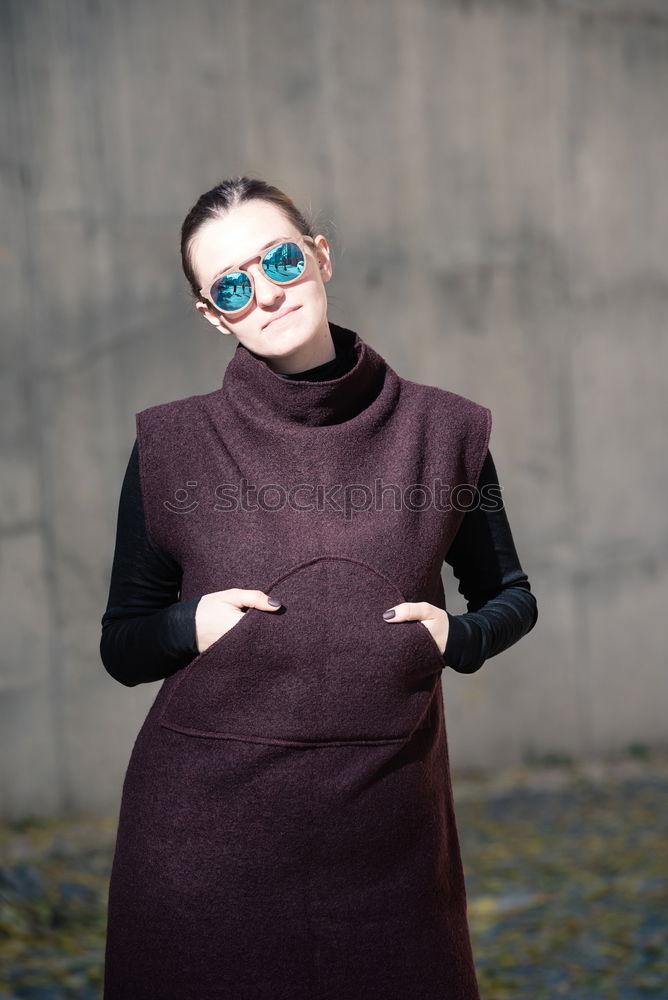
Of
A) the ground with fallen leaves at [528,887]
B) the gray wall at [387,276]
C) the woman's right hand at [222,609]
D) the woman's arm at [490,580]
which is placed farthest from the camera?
the gray wall at [387,276]

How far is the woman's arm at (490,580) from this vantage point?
173 centimetres

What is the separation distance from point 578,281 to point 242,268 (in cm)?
421

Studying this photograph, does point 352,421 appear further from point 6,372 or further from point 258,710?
point 6,372

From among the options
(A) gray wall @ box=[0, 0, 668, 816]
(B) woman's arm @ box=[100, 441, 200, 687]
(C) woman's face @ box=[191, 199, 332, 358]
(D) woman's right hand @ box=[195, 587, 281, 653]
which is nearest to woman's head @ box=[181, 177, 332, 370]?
(C) woman's face @ box=[191, 199, 332, 358]

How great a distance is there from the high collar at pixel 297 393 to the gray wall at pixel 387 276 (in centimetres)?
328

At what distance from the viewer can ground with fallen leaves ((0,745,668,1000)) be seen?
3.55 metres

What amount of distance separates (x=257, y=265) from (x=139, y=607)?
54cm

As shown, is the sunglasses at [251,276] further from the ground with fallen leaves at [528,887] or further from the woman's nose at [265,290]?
the ground with fallen leaves at [528,887]

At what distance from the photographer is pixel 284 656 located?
5.19 ft

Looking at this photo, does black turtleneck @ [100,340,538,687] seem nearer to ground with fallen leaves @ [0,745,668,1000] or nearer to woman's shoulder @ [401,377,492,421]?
woman's shoulder @ [401,377,492,421]

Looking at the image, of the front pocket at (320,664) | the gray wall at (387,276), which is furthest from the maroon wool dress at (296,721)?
the gray wall at (387,276)

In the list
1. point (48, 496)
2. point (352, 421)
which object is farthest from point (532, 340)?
point (352, 421)

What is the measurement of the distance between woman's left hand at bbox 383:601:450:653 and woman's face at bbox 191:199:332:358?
41 centimetres

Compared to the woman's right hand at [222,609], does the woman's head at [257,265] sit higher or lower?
higher
